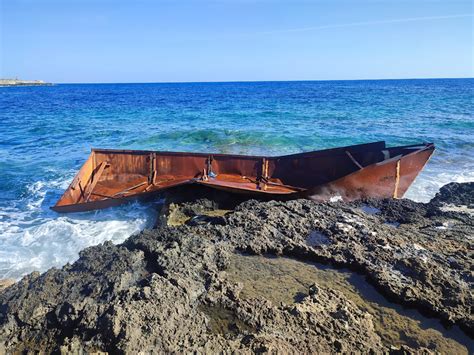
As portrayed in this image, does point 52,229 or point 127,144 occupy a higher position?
point 52,229

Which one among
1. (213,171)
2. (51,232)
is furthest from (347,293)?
(51,232)

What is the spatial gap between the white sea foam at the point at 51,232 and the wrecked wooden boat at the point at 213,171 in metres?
0.28

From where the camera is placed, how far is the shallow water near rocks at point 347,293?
9.48ft

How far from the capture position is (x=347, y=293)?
3416mm

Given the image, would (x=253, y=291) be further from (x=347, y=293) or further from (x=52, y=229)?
Result: (x=52, y=229)

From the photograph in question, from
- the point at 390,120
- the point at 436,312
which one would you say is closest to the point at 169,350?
the point at 436,312

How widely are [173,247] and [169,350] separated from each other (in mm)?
1431

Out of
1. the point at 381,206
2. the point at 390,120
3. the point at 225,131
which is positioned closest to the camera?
the point at 381,206

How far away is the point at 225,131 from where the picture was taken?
1762 centimetres

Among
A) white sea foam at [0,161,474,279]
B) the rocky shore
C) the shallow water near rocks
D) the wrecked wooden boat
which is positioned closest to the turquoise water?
white sea foam at [0,161,474,279]

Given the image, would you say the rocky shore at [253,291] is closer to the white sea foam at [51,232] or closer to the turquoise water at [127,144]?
the white sea foam at [51,232]

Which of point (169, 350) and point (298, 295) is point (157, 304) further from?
point (298, 295)

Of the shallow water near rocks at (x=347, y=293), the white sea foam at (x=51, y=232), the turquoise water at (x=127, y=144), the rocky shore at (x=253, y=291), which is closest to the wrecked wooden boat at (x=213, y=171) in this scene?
the white sea foam at (x=51, y=232)

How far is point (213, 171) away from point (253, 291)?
479 cm
